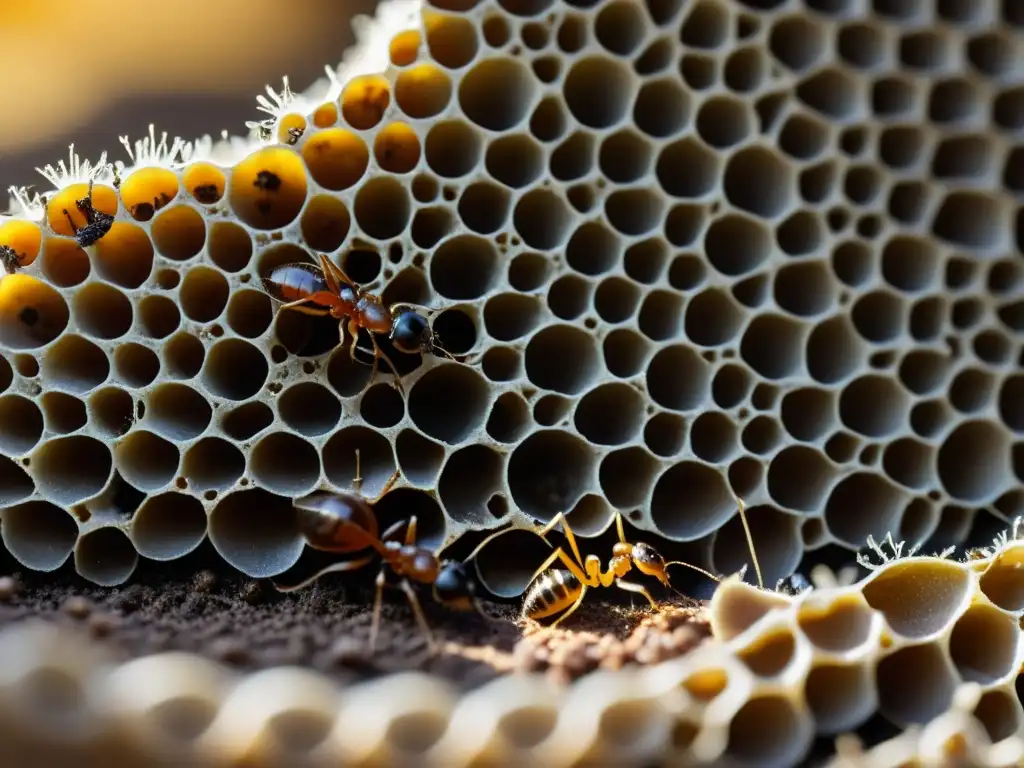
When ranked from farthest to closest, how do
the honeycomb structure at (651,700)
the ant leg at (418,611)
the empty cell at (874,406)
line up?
the empty cell at (874,406), the ant leg at (418,611), the honeycomb structure at (651,700)

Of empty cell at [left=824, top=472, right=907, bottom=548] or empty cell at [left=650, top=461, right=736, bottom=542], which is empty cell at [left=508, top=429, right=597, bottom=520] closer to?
empty cell at [left=650, top=461, right=736, bottom=542]

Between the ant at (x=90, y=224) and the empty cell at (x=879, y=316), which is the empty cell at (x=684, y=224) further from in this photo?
the ant at (x=90, y=224)

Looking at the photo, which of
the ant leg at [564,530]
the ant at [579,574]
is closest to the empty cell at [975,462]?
the ant at [579,574]

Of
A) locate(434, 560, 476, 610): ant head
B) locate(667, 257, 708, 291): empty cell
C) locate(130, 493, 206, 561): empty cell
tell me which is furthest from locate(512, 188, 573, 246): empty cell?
locate(130, 493, 206, 561): empty cell

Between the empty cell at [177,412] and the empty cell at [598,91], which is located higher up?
the empty cell at [598,91]

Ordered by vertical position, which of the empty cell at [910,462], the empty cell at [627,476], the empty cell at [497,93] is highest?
the empty cell at [497,93]
